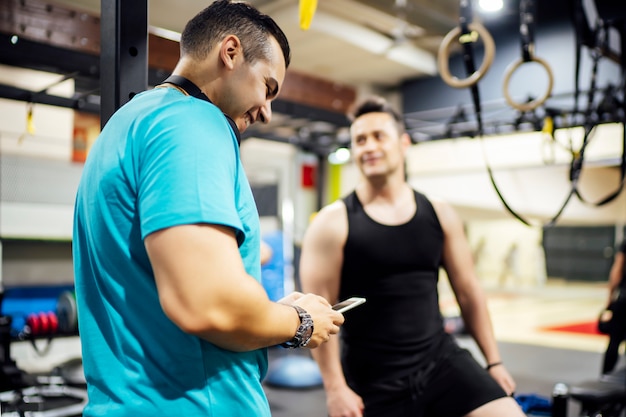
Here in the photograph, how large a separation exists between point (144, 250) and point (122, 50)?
681 millimetres

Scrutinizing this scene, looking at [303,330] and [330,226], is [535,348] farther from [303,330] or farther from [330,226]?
[303,330]

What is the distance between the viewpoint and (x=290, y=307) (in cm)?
93

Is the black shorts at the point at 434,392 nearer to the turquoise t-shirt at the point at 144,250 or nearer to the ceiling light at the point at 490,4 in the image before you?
the turquoise t-shirt at the point at 144,250

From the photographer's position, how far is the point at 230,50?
96cm

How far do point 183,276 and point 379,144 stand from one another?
1.64 metres

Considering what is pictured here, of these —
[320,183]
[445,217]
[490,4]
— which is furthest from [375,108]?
[320,183]

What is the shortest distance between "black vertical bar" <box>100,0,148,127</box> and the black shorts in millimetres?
1330

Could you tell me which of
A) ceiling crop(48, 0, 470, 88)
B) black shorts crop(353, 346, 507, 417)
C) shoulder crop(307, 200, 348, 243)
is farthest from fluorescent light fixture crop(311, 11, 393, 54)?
black shorts crop(353, 346, 507, 417)

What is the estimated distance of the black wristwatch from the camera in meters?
0.94

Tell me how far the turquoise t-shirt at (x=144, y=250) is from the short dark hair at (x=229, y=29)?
0.12m

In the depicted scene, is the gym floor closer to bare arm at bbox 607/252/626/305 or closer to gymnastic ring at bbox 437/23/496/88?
bare arm at bbox 607/252/626/305

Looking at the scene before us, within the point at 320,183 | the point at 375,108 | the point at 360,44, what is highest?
the point at 360,44

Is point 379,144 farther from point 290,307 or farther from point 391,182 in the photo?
point 290,307

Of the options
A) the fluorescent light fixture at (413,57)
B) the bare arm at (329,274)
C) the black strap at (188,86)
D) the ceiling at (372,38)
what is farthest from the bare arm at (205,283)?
the fluorescent light fixture at (413,57)
